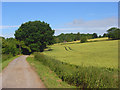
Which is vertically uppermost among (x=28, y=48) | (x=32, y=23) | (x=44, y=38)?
(x=32, y=23)

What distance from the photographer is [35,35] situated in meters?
50.2

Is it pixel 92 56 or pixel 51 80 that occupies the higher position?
pixel 51 80

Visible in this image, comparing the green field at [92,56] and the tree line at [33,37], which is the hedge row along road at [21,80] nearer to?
the green field at [92,56]

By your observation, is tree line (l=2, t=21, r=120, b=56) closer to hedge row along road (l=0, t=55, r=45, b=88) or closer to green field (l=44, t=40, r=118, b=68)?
green field (l=44, t=40, r=118, b=68)

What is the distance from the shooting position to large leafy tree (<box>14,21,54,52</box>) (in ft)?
165

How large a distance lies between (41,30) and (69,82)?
144 feet

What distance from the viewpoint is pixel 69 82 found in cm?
977

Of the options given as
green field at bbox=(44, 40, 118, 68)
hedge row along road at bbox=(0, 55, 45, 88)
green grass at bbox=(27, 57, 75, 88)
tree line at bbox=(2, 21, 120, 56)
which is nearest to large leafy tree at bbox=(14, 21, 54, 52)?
tree line at bbox=(2, 21, 120, 56)

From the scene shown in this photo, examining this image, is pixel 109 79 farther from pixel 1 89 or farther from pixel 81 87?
pixel 1 89

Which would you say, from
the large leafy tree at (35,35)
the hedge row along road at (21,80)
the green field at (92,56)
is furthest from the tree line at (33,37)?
the hedge row along road at (21,80)

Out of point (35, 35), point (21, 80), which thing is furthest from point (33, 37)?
point (21, 80)

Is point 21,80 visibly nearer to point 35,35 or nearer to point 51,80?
point 51,80

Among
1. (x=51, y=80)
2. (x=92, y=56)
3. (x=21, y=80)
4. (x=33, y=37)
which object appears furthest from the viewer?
(x=33, y=37)

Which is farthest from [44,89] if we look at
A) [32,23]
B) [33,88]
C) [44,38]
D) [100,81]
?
[32,23]
